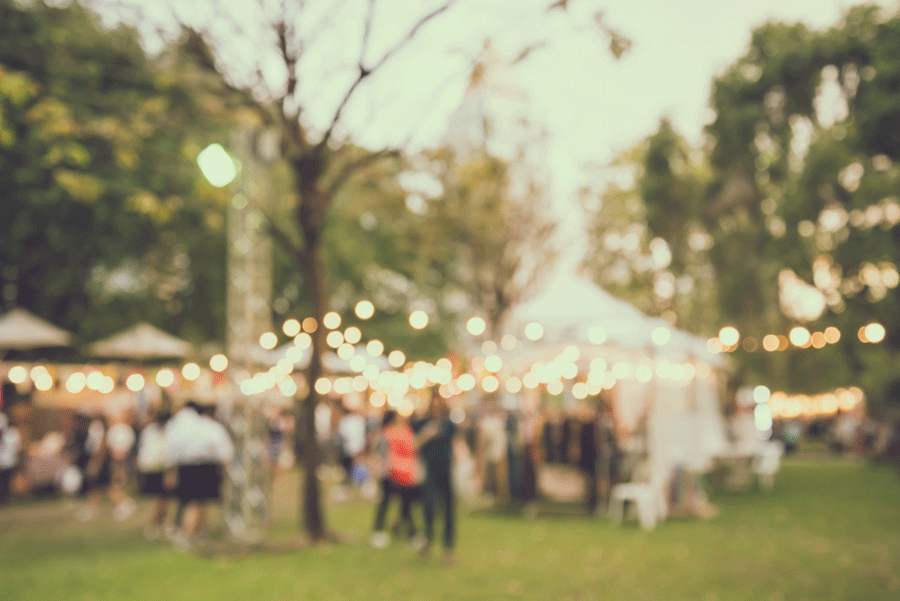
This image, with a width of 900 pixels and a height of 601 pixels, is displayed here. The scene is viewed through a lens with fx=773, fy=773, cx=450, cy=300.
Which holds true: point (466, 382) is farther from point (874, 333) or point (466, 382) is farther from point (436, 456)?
point (874, 333)

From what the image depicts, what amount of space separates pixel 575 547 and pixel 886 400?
20337 millimetres

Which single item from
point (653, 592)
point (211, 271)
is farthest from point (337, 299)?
point (653, 592)

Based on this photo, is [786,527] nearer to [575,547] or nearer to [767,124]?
[575,547]

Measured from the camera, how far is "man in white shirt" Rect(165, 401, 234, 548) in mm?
8961

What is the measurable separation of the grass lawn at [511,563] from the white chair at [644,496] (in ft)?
0.81

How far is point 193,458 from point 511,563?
3882 millimetres

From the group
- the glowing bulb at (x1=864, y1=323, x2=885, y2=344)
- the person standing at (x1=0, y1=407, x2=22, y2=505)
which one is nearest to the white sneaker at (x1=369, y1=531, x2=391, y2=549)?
the glowing bulb at (x1=864, y1=323, x2=885, y2=344)

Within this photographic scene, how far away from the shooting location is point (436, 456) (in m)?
7.96

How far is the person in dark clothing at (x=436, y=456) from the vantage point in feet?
25.6

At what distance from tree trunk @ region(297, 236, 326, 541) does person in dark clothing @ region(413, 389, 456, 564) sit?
1.48 metres

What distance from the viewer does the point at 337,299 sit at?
76.2 ft

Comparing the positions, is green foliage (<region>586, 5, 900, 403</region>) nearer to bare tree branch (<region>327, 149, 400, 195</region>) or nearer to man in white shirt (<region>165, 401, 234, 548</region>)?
bare tree branch (<region>327, 149, 400, 195</region>)

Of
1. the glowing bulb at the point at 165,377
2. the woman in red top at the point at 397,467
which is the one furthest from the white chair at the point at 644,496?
the glowing bulb at the point at 165,377

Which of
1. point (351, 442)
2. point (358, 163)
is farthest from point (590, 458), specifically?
point (358, 163)
